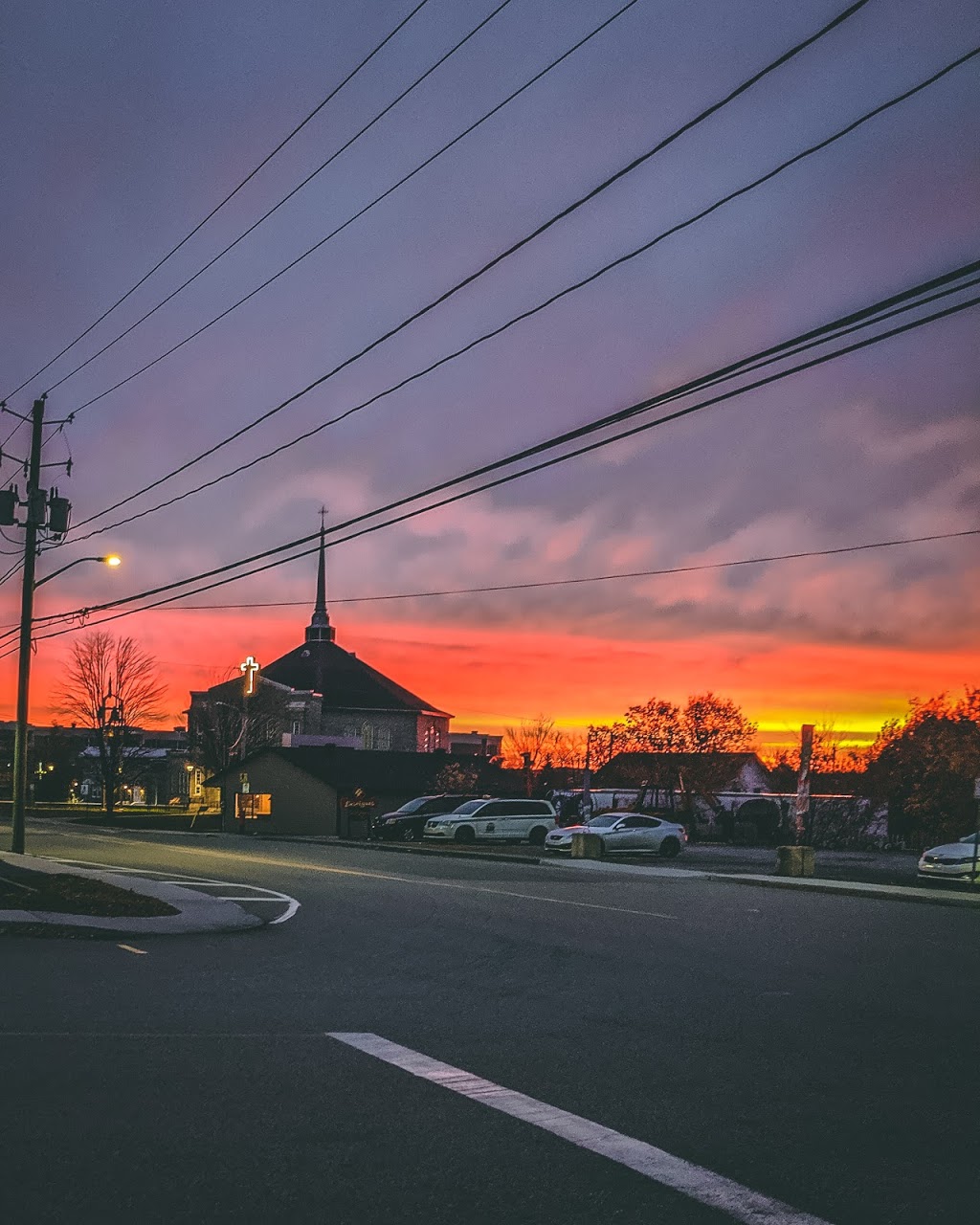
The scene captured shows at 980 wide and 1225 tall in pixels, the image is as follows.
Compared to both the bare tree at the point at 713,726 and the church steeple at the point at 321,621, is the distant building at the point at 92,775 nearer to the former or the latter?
the church steeple at the point at 321,621

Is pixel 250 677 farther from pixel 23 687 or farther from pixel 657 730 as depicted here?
pixel 657 730

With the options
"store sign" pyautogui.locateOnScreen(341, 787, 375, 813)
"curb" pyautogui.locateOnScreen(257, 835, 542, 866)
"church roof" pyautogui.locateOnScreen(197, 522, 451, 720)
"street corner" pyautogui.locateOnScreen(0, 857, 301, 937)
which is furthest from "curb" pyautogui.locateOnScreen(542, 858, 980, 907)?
"church roof" pyautogui.locateOnScreen(197, 522, 451, 720)

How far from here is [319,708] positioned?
356ft

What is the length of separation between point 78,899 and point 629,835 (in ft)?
78.7

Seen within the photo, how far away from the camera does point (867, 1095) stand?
22.3ft

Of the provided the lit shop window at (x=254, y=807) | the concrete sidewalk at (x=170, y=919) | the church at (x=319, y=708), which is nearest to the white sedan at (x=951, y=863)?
the concrete sidewalk at (x=170, y=919)

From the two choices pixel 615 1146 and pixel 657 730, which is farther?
pixel 657 730

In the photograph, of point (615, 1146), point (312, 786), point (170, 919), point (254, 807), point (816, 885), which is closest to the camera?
point (615, 1146)

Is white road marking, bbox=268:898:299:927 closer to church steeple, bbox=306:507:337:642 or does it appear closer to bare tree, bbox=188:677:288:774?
bare tree, bbox=188:677:288:774

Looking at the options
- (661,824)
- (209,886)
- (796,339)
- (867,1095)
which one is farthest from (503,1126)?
(661,824)

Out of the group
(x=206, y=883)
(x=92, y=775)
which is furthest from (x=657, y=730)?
(x=92, y=775)

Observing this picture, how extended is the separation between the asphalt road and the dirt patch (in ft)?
8.39

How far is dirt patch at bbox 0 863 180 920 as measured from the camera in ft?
53.9

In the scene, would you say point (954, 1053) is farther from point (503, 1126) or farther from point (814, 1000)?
point (503, 1126)
